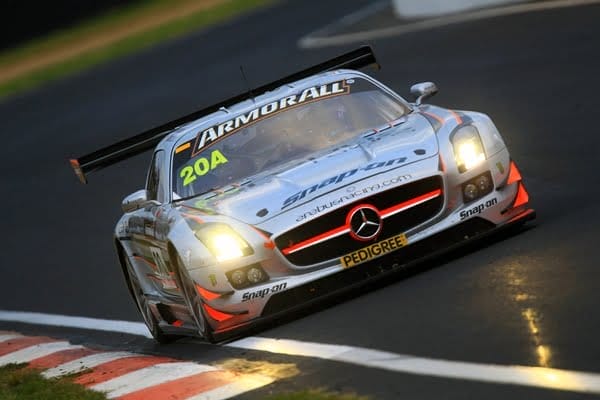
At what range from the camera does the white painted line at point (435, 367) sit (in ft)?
18.6

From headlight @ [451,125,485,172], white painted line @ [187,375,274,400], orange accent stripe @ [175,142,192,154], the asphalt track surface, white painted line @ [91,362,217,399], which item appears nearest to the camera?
the asphalt track surface

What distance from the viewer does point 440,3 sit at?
25.1 meters

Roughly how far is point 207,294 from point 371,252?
0.94 m

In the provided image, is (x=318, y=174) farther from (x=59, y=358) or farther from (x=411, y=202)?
(x=59, y=358)

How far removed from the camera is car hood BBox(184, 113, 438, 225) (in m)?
8.50

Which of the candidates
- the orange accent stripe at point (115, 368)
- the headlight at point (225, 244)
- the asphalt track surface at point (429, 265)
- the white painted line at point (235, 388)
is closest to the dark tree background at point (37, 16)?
the asphalt track surface at point (429, 265)

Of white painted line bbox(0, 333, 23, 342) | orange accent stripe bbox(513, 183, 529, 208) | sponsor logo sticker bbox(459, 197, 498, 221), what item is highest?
sponsor logo sticker bbox(459, 197, 498, 221)

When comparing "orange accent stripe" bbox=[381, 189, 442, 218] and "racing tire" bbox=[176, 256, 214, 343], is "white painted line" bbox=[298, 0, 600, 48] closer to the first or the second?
"orange accent stripe" bbox=[381, 189, 442, 218]

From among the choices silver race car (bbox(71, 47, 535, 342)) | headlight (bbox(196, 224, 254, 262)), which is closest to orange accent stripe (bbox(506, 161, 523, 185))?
silver race car (bbox(71, 47, 535, 342))

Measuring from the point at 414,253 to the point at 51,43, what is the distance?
109 ft

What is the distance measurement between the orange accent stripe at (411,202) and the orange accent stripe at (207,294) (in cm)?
103

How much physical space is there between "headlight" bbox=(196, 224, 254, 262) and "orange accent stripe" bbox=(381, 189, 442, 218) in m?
0.79

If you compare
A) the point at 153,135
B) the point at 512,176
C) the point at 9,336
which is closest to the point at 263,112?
the point at 153,135

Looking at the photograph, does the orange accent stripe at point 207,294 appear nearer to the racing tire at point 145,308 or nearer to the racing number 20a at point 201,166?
the racing number 20a at point 201,166
